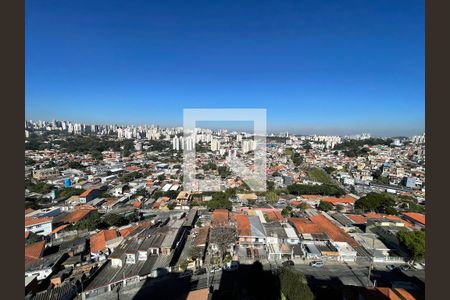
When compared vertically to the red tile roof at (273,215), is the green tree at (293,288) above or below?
above

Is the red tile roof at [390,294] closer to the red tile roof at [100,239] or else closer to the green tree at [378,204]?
the red tile roof at [100,239]

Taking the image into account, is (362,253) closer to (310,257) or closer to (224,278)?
(310,257)

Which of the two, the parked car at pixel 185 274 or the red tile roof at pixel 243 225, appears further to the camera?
the red tile roof at pixel 243 225

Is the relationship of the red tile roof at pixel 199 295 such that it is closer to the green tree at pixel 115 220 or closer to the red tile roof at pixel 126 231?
the red tile roof at pixel 126 231

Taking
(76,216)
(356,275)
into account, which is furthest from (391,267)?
(76,216)

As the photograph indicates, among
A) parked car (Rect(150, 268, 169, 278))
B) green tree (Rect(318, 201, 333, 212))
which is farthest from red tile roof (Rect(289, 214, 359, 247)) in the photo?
parked car (Rect(150, 268, 169, 278))

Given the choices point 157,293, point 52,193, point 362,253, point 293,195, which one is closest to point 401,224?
point 362,253

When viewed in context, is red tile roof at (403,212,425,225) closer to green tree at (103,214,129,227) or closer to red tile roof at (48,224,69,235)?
green tree at (103,214,129,227)

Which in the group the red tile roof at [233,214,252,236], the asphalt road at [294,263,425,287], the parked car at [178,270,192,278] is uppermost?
the red tile roof at [233,214,252,236]

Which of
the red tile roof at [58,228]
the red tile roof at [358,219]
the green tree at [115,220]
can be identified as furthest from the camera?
the red tile roof at [358,219]

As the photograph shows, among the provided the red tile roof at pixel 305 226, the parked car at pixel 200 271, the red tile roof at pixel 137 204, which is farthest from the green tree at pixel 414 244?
the red tile roof at pixel 137 204

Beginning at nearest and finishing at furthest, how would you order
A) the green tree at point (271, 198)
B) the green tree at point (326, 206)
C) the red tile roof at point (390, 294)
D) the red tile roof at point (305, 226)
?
the red tile roof at point (390, 294) < the red tile roof at point (305, 226) < the green tree at point (326, 206) < the green tree at point (271, 198)

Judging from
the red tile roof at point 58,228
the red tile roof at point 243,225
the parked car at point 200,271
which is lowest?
the parked car at point 200,271
